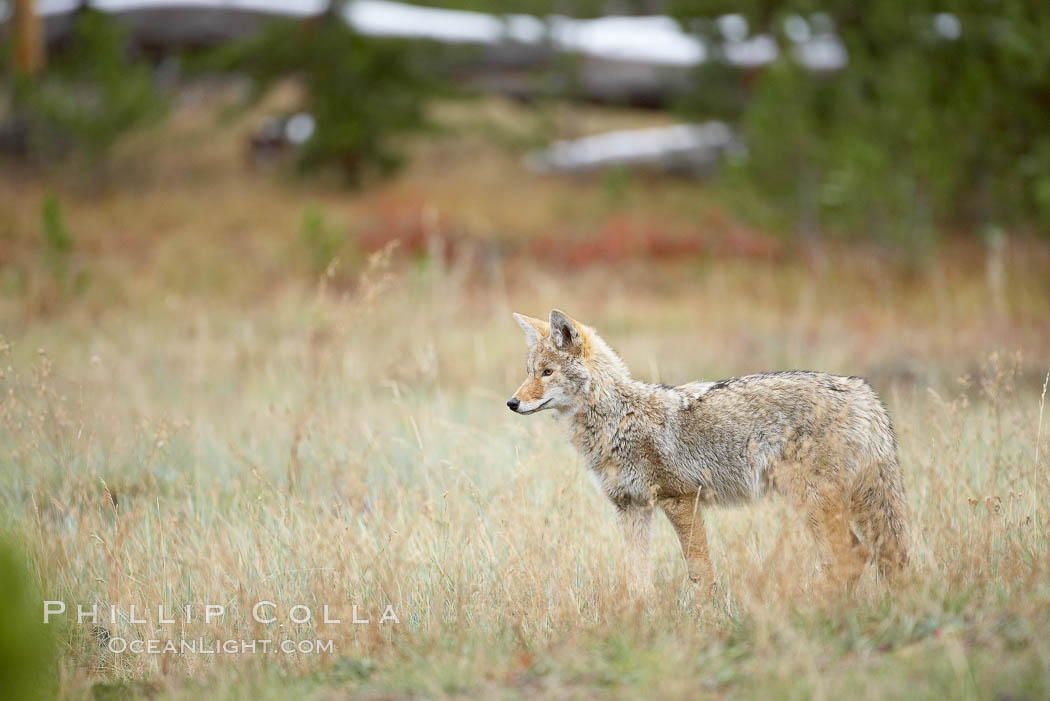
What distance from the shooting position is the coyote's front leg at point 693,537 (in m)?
4.38

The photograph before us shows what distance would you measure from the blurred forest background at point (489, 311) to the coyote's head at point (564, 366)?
369mm

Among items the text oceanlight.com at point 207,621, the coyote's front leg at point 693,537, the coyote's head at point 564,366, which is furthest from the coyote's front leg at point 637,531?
the text oceanlight.com at point 207,621

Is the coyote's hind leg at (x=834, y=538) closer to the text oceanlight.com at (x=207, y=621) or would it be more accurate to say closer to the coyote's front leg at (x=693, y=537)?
the coyote's front leg at (x=693, y=537)

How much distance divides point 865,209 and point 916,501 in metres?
9.98

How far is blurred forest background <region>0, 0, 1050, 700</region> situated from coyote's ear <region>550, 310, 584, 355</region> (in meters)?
0.55

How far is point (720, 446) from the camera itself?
4500 mm

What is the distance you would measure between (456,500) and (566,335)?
119 cm

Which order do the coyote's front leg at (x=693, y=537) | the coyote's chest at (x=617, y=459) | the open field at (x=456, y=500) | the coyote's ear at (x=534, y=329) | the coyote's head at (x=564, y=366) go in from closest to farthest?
the open field at (x=456, y=500), the coyote's front leg at (x=693, y=537), the coyote's chest at (x=617, y=459), the coyote's head at (x=564, y=366), the coyote's ear at (x=534, y=329)

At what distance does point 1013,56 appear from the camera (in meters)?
11.5

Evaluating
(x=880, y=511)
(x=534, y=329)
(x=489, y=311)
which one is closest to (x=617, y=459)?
(x=534, y=329)

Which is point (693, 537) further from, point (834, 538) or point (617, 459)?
point (834, 538)

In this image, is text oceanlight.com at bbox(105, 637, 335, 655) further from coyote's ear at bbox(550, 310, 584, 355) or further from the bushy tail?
the bushy tail

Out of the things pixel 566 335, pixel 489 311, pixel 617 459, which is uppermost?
pixel 489 311

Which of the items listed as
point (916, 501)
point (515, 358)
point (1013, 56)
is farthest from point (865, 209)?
point (916, 501)
